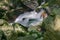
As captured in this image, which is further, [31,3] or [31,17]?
[31,3]

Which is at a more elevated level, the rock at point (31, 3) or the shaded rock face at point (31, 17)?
the rock at point (31, 3)

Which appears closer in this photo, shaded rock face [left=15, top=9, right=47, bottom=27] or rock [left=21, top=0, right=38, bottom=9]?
shaded rock face [left=15, top=9, right=47, bottom=27]

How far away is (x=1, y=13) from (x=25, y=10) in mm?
1333

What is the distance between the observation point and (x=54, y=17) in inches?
171

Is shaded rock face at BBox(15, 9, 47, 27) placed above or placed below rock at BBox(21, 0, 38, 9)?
below

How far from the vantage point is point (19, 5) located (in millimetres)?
11633

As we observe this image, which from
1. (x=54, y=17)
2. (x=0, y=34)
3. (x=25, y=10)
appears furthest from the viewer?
(x=25, y=10)

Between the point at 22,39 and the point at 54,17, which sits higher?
the point at 54,17

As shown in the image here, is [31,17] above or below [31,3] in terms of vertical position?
below

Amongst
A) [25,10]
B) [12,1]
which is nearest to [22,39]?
[25,10]

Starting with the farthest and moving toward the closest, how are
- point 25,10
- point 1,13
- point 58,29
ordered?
point 25,10 < point 1,13 < point 58,29

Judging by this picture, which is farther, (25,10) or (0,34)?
(25,10)

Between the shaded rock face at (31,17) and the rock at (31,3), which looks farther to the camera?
the rock at (31,3)

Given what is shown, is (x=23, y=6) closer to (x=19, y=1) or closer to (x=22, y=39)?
(x=19, y=1)
